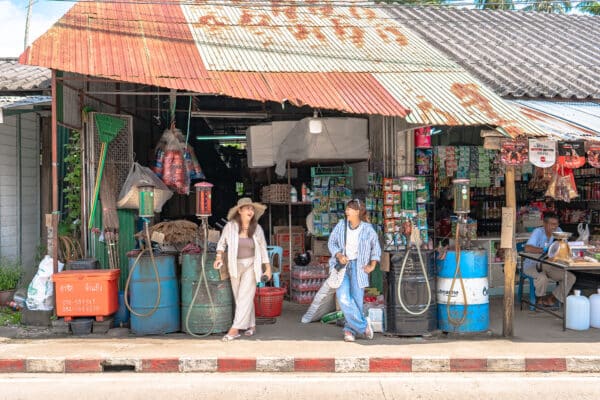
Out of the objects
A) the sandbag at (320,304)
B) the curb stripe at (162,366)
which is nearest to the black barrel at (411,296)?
the sandbag at (320,304)

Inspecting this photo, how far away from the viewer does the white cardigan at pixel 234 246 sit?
812 cm

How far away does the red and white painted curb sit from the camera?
22.7ft

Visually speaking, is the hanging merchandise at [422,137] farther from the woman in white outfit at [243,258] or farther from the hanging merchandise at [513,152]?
the woman in white outfit at [243,258]

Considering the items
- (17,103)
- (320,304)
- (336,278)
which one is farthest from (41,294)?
(336,278)

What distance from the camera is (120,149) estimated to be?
1059 centimetres

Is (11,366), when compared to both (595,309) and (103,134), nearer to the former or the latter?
(103,134)

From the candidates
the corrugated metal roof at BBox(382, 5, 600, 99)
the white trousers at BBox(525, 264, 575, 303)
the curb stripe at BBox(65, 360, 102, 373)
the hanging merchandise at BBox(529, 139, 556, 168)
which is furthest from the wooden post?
the curb stripe at BBox(65, 360, 102, 373)

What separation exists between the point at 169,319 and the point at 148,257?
90 centimetres

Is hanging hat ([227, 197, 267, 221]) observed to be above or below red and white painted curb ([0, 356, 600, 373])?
above

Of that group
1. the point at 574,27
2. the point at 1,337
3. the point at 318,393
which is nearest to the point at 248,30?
the point at 1,337

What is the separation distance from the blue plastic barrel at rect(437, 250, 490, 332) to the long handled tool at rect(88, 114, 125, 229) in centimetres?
548

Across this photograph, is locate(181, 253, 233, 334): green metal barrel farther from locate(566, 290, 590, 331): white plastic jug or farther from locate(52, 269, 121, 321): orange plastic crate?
locate(566, 290, 590, 331): white plastic jug

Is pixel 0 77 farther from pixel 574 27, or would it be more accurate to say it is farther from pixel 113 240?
pixel 574 27

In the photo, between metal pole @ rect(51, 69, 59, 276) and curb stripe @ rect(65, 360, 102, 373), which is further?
metal pole @ rect(51, 69, 59, 276)
